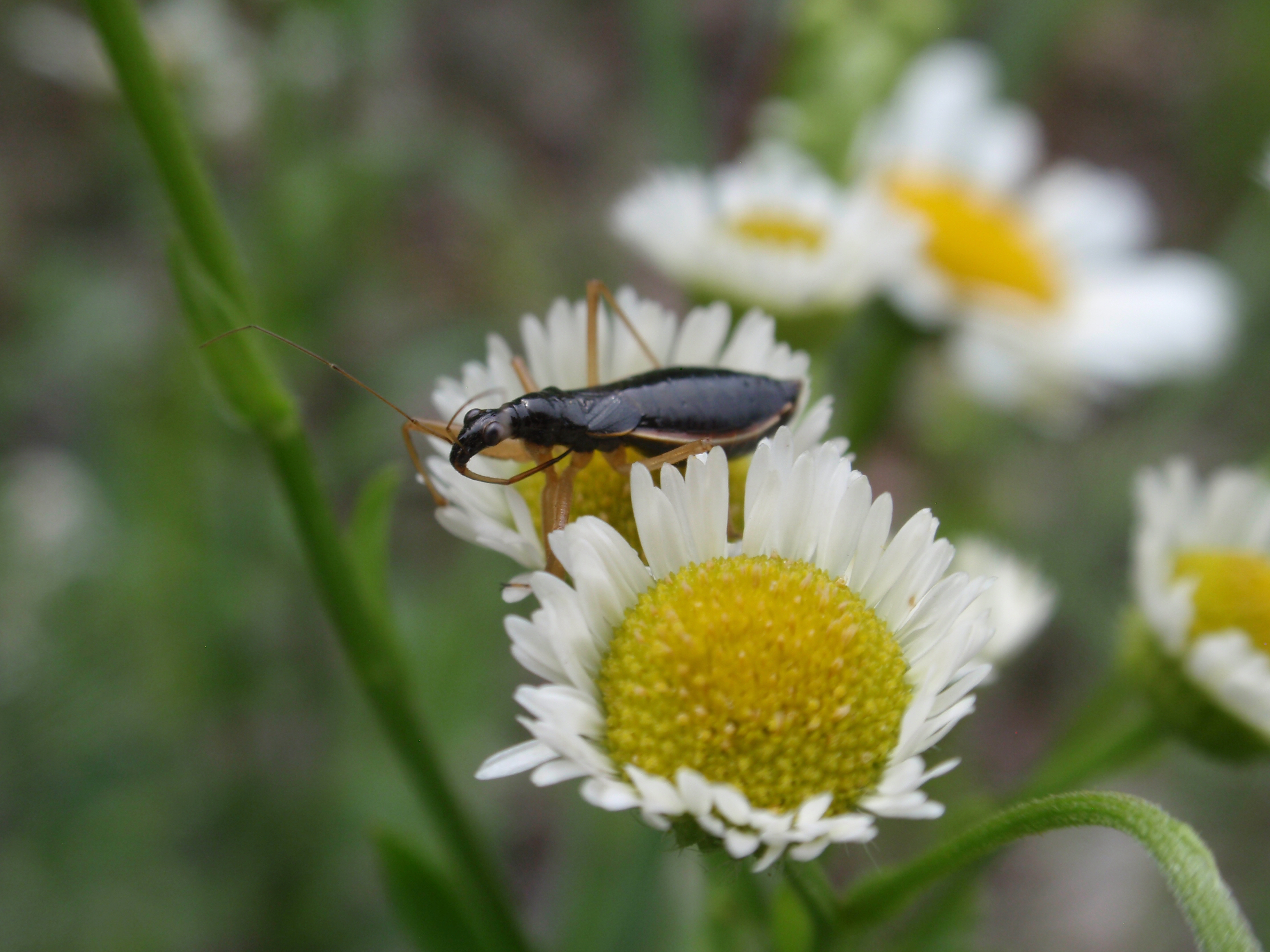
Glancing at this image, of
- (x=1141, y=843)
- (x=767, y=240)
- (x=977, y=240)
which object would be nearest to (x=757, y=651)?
(x=1141, y=843)

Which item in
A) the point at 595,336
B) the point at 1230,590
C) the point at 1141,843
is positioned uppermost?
the point at 595,336

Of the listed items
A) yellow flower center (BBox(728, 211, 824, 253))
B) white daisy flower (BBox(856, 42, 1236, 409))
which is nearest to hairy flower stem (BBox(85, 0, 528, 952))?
yellow flower center (BBox(728, 211, 824, 253))

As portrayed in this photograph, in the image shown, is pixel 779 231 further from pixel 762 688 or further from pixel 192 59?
pixel 192 59

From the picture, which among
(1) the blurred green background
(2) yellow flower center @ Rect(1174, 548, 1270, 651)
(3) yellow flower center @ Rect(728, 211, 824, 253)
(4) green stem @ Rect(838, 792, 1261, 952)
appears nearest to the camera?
(4) green stem @ Rect(838, 792, 1261, 952)

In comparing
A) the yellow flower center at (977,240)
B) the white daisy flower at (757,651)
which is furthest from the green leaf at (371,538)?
the yellow flower center at (977,240)

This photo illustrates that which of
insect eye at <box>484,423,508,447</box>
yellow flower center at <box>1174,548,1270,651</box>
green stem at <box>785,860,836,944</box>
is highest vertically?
insect eye at <box>484,423,508,447</box>

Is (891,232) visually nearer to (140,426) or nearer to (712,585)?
(712,585)

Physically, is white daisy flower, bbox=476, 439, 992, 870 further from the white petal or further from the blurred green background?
the blurred green background

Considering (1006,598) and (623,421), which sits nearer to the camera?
(623,421)

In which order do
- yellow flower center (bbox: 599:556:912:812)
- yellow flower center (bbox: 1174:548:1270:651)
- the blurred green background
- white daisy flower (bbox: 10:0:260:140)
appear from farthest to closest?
white daisy flower (bbox: 10:0:260:140) → the blurred green background → yellow flower center (bbox: 1174:548:1270:651) → yellow flower center (bbox: 599:556:912:812)
